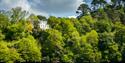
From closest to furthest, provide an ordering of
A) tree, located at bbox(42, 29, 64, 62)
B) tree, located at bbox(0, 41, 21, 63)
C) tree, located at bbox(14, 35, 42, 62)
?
tree, located at bbox(0, 41, 21, 63), tree, located at bbox(14, 35, 42, 62), tree, located at bbox(42, 29, 64, 62)

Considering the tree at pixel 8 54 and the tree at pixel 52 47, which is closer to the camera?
the tree at pixel 8 54

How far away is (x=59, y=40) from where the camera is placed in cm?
10175

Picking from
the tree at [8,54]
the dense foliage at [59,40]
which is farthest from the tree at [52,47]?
the tree at [8,54]

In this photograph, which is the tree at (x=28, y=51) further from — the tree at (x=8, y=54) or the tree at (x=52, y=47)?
the tree at (x=52, y=47)

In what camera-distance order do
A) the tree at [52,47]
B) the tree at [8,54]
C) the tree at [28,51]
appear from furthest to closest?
1. the tree at [52,47]
2. the tree at [28,51]
3. the tree at [8,54]

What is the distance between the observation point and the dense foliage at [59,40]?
97.8 metres

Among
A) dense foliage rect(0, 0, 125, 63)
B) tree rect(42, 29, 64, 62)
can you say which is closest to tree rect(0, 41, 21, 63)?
dense foliage rect(0, 0, 125, 63)

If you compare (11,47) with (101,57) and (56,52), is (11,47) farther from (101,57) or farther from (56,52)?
(101,57)

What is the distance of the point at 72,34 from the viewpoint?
10506cm

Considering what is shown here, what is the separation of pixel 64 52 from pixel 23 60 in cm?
1129

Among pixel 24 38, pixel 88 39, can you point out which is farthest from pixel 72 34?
pixel 24 38

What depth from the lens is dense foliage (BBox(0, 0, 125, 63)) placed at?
321 ft

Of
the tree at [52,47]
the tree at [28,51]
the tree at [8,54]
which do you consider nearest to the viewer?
the tree at [8,54]

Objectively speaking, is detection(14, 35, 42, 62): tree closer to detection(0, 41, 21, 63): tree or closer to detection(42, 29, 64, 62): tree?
detection(0, 41, 21, 63): tree
